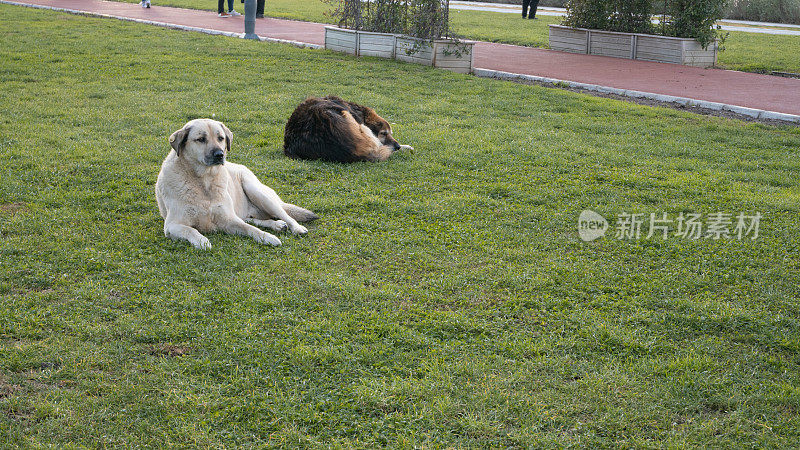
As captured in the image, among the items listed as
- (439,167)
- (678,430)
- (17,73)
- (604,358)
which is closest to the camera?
(678,430)

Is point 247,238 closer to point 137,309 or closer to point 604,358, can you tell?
point 137,309

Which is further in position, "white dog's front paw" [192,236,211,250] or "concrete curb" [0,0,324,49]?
"concrete curb" [0,0,324,49]

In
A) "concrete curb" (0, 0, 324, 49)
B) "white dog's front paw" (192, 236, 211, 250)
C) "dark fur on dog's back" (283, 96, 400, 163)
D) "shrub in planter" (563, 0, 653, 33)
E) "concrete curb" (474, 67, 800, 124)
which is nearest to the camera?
"white dog's front paw" (192, 236, 211, 250)

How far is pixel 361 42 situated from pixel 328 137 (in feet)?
28.8

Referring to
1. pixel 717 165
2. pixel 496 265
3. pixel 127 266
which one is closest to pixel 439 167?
pixel 496 265

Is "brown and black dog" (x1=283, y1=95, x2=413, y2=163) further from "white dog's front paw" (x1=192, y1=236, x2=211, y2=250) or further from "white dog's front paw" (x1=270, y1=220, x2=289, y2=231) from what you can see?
"white dog's front paw" (x1=192, y1=236, x2=211, y2=250)

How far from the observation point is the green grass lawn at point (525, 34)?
17328 millimetres

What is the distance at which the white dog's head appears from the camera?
601 cm

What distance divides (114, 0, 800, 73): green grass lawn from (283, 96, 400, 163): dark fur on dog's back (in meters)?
9.75

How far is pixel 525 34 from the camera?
2259cm

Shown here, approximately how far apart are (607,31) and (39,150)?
48.6 feet

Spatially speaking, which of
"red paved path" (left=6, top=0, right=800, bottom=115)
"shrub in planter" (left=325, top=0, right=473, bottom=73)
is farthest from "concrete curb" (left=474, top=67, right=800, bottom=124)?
"shrub in planter" (left=325, top=0, right=473, bottom=73)

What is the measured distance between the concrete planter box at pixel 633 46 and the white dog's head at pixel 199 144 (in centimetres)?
1424

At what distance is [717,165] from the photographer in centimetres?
852
